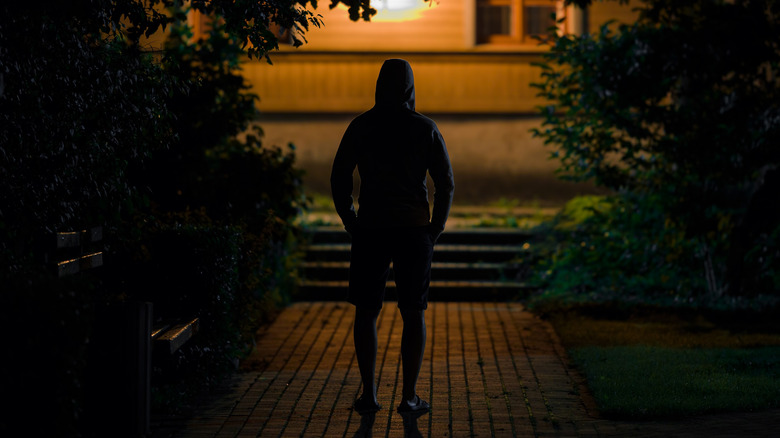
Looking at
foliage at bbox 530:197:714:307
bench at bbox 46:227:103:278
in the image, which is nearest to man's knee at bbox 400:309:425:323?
bench at bbox 46:227:103:278

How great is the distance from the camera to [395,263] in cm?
655

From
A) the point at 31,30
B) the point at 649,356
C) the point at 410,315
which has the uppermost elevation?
the point at 31,30

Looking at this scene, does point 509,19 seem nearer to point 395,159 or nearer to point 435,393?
point 435,393

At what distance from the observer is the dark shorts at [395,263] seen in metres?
6.49

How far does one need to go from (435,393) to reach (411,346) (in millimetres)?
775

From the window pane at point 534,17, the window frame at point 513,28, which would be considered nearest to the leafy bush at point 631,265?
the window frame at point 513,28

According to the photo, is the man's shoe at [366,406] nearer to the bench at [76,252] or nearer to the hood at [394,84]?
the hood at [394,84]

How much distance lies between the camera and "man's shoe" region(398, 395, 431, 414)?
6.67 meters

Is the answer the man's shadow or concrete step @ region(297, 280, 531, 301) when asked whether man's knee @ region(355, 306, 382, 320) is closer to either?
the man's shadow

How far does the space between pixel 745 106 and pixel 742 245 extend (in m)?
1.40

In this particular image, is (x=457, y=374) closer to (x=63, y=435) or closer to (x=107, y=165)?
(x=107, y=165)

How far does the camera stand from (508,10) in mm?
16703

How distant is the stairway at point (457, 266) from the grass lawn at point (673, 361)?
5.38ft

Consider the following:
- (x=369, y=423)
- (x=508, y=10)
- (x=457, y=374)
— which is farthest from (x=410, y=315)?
(x=508, y=10)
